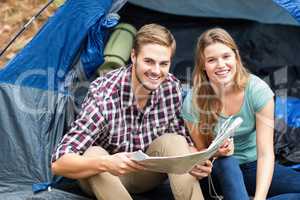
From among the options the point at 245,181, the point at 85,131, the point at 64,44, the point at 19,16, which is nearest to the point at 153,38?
the point at 85,131

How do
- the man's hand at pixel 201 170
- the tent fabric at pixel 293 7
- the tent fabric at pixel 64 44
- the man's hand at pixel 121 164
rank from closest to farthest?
the man's hand at pixel 121 164
the man's hand at pixel 201 170
the tent fabric at pixel 293 7
the tent fabric at pixel 64 44

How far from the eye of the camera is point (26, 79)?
7.46 feet

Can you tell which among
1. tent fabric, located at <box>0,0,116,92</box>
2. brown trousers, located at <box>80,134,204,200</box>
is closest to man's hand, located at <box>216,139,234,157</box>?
brown trousers, located at <box>80,134,204,200</box>

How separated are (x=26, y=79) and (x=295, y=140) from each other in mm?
1145

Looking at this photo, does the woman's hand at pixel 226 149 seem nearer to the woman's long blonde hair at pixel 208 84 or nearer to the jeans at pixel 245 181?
the jeans at pixel 245 181

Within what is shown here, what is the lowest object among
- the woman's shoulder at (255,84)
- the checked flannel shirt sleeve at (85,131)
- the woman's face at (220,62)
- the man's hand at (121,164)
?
the man's hand at (121,164)

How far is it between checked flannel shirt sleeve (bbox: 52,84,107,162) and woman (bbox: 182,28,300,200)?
29 centimetres

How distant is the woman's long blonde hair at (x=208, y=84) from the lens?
1.82m

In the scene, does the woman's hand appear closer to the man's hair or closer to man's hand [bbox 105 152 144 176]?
man's hand [bbox 105 152 144 176]

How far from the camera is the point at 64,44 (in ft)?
7.64

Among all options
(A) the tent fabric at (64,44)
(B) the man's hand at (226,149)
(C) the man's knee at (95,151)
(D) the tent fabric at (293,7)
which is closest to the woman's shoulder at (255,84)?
(B) the man's hand at (226,149)

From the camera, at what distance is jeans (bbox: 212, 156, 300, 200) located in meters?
1.67

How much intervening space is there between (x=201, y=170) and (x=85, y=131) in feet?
1.27

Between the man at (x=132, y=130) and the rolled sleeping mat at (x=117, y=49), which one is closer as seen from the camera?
the man at (x=132, y=130)
